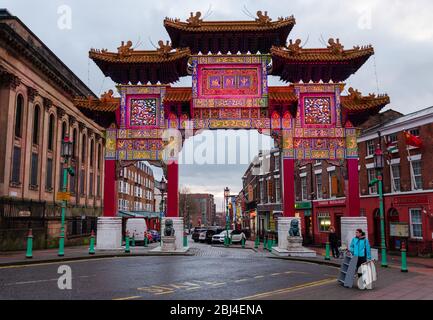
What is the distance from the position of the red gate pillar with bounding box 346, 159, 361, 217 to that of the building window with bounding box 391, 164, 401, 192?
778 cm

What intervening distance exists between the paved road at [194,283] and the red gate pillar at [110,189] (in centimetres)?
750

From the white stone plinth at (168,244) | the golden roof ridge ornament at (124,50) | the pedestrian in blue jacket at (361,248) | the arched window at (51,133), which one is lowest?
the white stone plinth at (168,244)

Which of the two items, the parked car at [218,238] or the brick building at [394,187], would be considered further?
the parked car at [218,238]

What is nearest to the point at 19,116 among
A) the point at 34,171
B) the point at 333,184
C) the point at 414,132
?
the point at 34,171

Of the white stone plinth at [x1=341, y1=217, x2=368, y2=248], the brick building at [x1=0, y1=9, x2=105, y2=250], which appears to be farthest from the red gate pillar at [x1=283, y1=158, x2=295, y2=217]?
the brick building at [x1=0, y1=9, x2=105, y2=250]

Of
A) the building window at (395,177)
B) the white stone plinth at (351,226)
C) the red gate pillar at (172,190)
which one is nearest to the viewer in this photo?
the white stone plinth at (351,226)

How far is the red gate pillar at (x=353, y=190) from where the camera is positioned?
2259 centimetres

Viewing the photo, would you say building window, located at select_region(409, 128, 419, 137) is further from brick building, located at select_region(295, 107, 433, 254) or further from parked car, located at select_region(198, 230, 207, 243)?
parked car, located at select_region(198, 230, 207, 243)

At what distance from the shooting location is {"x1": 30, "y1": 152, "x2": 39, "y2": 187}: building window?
28500 millimetres

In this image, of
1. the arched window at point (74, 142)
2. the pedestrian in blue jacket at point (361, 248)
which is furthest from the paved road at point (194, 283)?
the arched window at point (74, 142)

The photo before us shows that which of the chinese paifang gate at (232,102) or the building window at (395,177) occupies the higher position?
the chinese paifang gate at (232,102)

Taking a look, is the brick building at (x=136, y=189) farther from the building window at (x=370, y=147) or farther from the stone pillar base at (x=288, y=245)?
the stone pillar base at (x=288, y=245)

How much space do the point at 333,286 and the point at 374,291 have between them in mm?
1200
